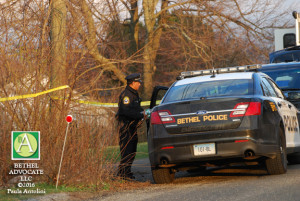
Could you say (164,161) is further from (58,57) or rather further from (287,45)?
(287,45)

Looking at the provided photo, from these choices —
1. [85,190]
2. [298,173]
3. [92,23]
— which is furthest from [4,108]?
[298,173]

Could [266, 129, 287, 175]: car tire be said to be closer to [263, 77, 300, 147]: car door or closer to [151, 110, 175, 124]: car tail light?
[263, 77, 300, 147]: car door

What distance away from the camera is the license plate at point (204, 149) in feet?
29.0

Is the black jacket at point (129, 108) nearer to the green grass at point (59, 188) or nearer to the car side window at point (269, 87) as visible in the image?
the green grass at point (59, 188)

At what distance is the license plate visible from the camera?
348 inches

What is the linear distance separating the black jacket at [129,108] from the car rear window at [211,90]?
0.74m

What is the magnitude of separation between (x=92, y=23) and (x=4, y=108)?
2.55 metres

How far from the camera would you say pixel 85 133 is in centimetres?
918

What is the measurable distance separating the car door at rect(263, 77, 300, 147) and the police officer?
2156 mm

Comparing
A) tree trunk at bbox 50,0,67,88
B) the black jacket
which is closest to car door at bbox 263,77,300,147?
the black jacket

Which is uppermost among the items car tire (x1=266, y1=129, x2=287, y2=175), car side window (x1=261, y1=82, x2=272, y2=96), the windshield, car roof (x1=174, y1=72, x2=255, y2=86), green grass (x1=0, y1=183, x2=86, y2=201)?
the windshield

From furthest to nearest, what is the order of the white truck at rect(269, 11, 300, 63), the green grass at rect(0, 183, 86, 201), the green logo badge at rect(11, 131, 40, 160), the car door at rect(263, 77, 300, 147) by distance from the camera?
the white truck at rect(269, 11, 300, 63) → the car door at rect(263, 77, 300, 147) → the green logo badge at rect(11, 131, 40, 160) → the green grass at rect(0, 183, 86, 201)

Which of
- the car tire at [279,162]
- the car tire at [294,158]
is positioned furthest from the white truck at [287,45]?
the car tire at [279,162]

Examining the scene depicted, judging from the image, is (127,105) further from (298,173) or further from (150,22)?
(150,22)
